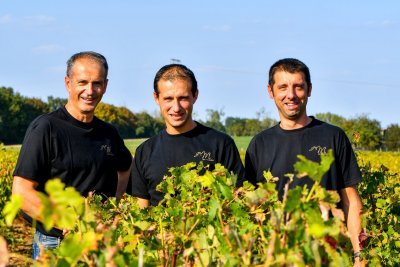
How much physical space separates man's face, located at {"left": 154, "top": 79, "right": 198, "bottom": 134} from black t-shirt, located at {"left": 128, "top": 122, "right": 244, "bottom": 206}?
0.13 metres

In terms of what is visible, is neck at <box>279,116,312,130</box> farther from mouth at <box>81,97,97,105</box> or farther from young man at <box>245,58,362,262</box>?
mouth at <box>81,97,97,105</box>

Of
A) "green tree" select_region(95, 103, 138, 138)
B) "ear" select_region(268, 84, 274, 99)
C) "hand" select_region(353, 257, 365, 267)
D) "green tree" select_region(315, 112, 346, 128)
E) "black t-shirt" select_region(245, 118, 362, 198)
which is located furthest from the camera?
"green tree" select_region(315, 112, 346, 128)

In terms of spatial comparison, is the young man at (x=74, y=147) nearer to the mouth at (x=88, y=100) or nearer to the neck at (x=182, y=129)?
the mouth at (x=88, y=100)

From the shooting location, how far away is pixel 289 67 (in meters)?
3.66

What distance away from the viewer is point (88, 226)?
4.65 feet

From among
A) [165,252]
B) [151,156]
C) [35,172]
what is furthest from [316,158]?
[165,252]

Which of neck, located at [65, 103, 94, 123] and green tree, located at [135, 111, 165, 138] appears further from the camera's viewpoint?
green tree, located at [135, 111, 165, 138]

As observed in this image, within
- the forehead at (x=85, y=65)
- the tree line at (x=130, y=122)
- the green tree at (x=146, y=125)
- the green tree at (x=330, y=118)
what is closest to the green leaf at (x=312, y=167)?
the forehead at (x=85, y=65)

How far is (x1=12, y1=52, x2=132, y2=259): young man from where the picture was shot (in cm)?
355

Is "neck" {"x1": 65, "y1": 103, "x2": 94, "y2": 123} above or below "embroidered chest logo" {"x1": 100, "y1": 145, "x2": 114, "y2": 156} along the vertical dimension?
above

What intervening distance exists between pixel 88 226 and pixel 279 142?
2.35 meters

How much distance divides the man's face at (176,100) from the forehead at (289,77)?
54 cm

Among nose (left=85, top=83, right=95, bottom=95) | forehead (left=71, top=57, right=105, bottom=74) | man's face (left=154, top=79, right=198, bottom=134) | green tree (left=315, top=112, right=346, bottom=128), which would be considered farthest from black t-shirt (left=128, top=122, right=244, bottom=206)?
green tree (left=315, top=112, right=346, bottom=128)

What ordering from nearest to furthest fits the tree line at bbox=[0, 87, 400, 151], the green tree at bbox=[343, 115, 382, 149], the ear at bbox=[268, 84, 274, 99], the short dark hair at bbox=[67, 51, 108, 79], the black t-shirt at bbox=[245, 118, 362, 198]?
the black t-shirt at bbox=[245, 118, 362, 198] → the ear at bbox=[268, 84, 274, 99] → the short dark hair at bbox=[67, 51, 108, 79] → the green tree at bbox=[343, 115, 382, 149] → the tree line at bbox=[0, 87, 400, 151]
